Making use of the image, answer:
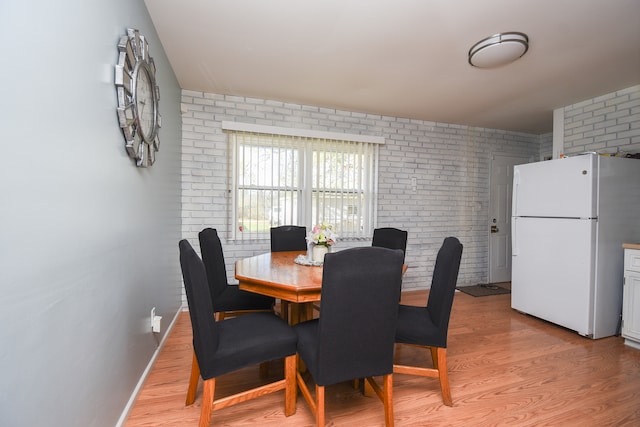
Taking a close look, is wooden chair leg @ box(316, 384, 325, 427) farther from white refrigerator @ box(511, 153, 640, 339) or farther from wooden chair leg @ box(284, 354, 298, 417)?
white refrigerator @ box(511, 153, 640, 339)

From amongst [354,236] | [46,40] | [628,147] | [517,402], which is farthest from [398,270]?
[628,147]

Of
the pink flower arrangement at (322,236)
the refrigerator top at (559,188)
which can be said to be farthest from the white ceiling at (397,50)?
the pink flower arrangement at (322,236)

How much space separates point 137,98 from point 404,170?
331cm

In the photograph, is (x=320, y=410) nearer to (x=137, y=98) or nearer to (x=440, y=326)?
(x=440, y=326)

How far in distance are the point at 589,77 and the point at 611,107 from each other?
738 mm

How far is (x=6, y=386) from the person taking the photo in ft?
2.43

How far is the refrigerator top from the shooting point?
8.55ft

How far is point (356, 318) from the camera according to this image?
1351mm

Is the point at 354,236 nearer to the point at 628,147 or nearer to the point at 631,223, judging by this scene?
the point at 631,223

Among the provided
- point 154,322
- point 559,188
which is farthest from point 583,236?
point 154,322

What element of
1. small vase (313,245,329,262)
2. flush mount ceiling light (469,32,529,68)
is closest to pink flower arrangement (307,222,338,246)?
small vase (313,245,329,262)

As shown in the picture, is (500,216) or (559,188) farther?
(500,216)

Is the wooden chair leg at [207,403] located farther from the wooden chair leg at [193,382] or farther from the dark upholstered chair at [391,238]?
the dark upholstered chair at [391,238]

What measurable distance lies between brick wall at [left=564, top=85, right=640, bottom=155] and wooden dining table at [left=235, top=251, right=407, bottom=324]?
314 cm
